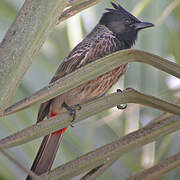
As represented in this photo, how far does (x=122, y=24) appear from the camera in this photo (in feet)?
8.98

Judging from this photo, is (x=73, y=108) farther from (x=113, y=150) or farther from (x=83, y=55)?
(x=113, y=150)

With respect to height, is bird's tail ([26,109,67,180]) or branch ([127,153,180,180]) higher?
bird's tail ([26,109,67,180])

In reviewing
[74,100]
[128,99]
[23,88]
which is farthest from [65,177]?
[74,100]

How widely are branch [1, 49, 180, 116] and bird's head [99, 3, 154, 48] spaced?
4.76 feet

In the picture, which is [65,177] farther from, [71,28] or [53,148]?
[71,28]

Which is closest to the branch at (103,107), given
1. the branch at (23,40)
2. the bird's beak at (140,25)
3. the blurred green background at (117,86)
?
the branch at (23,40)

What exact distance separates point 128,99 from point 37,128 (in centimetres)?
28

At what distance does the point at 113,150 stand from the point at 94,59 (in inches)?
47.9

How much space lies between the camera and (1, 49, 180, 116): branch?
1107mm

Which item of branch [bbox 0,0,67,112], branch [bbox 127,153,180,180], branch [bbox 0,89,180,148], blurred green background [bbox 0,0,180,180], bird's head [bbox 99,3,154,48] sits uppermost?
bird's head [bbox 99,3,154,48]

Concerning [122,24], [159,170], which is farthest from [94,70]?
[122,24]

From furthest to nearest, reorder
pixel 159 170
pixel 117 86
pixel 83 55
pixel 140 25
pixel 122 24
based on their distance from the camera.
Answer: pixel 117 86
pixel 122 24
pixel 140 25
pixel 83 55
pixel 159 170

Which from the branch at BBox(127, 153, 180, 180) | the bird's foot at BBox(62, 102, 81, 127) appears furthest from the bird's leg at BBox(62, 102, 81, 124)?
the branch at BBox(127, 153, 180, 180)

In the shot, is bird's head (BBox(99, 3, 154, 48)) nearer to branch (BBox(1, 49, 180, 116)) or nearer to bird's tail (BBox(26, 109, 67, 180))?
bird's tail (BBox(26, 109, 67, 180))
